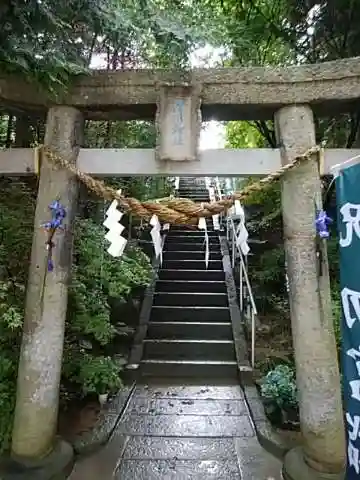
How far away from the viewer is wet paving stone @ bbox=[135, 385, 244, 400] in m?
5.01

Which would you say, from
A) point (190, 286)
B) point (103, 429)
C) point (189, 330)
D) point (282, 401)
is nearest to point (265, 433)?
point (282, 401)

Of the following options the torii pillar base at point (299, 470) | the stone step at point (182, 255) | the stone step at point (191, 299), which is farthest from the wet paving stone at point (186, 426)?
the stone step at point (182, 255)

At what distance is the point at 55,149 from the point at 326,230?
226 cm

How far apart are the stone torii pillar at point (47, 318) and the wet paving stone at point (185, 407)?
1306mm

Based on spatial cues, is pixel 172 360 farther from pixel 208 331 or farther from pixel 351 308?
pixel 351 308

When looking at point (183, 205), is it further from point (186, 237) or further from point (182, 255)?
point (186, 237)

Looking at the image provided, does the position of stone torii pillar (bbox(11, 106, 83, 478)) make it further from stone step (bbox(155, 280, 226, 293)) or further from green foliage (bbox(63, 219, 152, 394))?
stone step (bbox(155, 280, 226, 293))

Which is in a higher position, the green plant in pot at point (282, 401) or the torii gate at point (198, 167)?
the torii gate at point (198, 167)

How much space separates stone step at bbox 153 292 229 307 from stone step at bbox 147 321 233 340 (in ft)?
2.38

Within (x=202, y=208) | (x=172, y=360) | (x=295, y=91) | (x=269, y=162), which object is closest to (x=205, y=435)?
(x=172, y=360)

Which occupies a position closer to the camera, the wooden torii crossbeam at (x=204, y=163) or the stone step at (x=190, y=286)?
the wooden torii crossbeam at (x=204, y=163)

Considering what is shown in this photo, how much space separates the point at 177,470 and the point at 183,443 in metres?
0.44

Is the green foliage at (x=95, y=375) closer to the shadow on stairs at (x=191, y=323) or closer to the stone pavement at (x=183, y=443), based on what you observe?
the stone pavement at (x=183, y=443)

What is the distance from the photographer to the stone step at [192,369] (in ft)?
18.5
